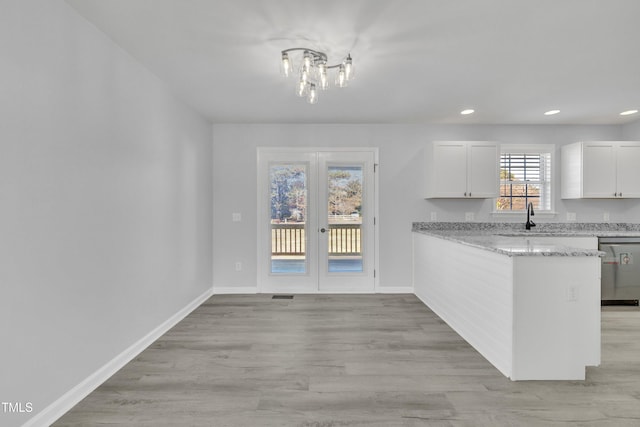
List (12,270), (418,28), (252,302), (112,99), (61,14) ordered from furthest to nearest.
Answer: (252,302)
(112,99)
(418,28)
(61,14)
(12,270)

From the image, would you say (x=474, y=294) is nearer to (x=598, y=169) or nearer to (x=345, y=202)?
(x=345, y=202)

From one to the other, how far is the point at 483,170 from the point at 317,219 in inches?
93.2

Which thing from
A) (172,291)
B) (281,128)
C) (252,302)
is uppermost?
(281,128)

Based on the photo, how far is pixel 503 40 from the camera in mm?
2613

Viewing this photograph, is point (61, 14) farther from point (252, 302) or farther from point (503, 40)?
point (252, 302)

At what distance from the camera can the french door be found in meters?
5.05

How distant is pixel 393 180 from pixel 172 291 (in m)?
3.24

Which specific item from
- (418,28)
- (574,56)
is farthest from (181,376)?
(574,56)

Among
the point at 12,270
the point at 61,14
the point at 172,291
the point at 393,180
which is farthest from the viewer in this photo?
the point at 393,180

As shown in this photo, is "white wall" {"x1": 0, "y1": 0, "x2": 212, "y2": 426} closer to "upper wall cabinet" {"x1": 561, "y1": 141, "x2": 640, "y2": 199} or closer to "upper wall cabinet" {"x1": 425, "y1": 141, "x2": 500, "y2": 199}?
"upper wall cabinet" {"x1": 425, "y1": 141, "x2": 500, "y2": 199}

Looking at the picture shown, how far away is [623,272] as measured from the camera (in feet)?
14.3

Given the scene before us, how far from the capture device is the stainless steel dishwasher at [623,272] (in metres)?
4.35

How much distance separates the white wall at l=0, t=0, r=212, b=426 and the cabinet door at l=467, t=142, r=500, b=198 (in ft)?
12.5

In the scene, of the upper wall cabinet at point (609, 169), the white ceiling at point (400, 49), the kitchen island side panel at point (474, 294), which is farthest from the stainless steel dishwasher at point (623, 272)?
the kitchen island side panel at point (474, 294)
